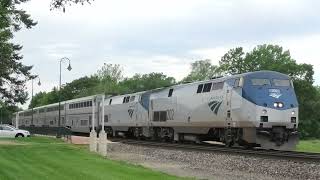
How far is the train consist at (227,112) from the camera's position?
2878cm

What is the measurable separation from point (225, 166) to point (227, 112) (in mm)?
9017

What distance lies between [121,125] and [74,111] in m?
16.5

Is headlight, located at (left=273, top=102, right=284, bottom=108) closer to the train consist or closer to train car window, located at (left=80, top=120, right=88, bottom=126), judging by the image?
the train consist

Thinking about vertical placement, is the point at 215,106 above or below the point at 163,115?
above

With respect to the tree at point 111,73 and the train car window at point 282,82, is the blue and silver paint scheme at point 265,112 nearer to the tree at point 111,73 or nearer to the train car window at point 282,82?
the train car window at point 282,82

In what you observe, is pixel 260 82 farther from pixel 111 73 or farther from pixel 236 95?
pixel 111 73

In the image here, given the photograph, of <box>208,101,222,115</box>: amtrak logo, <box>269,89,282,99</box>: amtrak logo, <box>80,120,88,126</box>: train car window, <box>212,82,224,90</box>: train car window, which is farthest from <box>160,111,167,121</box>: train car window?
<box>80,120,88,126</box>: train car window

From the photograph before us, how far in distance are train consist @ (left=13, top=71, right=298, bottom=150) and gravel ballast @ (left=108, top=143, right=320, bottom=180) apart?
3.07m

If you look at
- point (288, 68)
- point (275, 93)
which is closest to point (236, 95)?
point (275, 93)

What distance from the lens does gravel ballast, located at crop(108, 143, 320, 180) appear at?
61.8 ft

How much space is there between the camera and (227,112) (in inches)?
1212

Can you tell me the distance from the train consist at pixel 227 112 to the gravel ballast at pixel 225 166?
3.07 m

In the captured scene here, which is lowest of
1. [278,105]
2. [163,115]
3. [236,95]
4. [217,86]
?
[163,115]

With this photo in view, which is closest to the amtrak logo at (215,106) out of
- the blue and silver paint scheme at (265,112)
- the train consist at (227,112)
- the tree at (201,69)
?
the train consist at (227,112)
